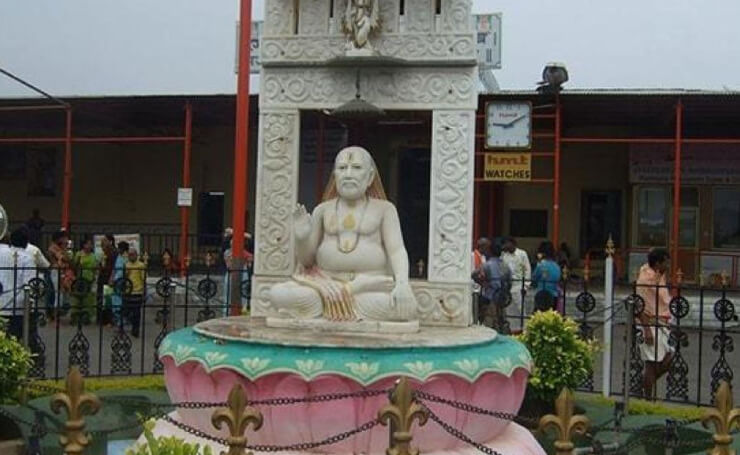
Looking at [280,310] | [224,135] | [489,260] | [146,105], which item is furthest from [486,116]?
[280,310]

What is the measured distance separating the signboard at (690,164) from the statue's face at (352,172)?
14.5 meters

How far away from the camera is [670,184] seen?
18969 mm

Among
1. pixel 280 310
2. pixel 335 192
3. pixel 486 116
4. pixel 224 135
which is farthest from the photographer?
pixel 224 135

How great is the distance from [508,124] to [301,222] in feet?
34.0

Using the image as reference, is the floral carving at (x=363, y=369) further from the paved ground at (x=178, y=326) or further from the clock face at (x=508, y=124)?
the clock face at (x=508, y=124)

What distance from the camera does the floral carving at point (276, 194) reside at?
20.9 ft

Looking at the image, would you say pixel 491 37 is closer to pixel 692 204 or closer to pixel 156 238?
pixel 692 204

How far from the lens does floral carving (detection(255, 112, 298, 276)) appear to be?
6359mm

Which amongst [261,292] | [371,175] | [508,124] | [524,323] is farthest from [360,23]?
[508,124]

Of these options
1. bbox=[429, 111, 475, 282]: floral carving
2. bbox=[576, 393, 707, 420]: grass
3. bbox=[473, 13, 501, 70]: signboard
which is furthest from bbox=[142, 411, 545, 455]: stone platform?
bbox=[473, 13, 501, 70]: signboard

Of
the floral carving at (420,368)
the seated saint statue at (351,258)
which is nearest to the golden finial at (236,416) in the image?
the floral carving at (420,368)

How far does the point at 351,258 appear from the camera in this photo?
5605 mm

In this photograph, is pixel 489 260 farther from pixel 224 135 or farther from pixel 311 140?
pixel 224 135

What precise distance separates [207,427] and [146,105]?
13332 mm
